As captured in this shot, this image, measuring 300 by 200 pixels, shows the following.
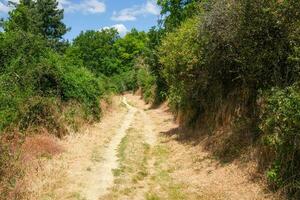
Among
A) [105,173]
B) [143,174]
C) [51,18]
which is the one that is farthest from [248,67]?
[51,18]

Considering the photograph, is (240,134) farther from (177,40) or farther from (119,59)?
(119,59)

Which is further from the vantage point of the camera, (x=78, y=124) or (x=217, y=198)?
(x=78, y=124)

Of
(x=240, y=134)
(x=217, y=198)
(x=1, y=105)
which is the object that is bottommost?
(x=217, y=198)

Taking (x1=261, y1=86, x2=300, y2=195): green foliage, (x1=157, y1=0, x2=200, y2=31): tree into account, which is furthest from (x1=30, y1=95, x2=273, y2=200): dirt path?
(x1=157, y1=0, x2=200, y2=31): tree

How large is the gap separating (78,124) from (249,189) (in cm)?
1242

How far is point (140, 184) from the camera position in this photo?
40.5 feet

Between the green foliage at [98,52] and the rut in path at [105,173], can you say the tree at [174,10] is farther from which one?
the green foliage at [98,52]

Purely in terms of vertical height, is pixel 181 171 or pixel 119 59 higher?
pixel 119 59

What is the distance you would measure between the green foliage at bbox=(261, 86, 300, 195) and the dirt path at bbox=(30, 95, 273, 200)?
2.19 ft

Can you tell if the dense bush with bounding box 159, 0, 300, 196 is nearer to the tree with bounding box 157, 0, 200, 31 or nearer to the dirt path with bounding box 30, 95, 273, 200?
the dirt path with bounding box 30, 95, 273, 200

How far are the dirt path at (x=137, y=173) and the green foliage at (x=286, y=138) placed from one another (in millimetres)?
668

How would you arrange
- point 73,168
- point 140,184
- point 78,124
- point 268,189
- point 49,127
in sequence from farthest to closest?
point 78,124, point 49,127, point 73,168, point 140,184, point 268,189

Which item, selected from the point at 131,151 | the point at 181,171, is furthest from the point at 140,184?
the point at 131,151

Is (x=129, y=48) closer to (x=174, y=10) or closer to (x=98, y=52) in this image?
(x=98, y=52)
